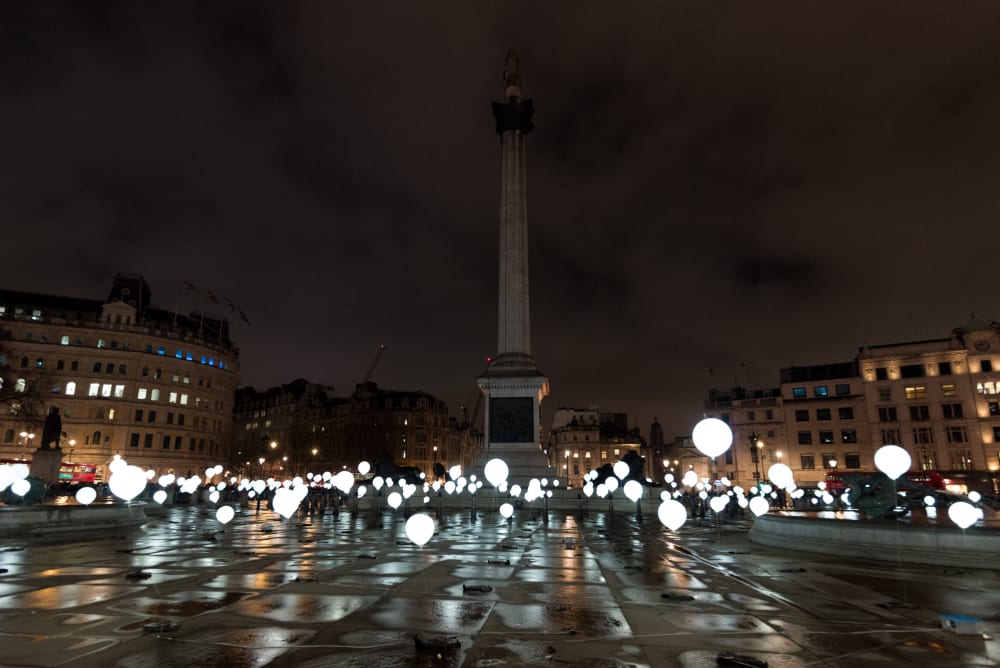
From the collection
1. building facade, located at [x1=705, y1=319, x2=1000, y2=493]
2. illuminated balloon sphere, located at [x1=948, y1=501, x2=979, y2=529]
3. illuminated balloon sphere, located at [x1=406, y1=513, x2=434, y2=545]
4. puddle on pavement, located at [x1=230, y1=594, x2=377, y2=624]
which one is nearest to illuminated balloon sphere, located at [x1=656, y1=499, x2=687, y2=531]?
illuminated balloon sphere, located at [x1=406, y1=513, x2=434, y2=545]

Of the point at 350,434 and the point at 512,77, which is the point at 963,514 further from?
the point at 350,434

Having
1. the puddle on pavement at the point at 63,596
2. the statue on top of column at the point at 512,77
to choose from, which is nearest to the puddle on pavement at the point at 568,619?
the puddle on pavement at the point at 63,596

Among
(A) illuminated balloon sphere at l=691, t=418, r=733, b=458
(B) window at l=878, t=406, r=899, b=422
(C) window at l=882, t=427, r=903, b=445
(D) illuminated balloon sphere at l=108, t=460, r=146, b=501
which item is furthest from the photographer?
(B) window at l=878, t=406, r=899, b=422

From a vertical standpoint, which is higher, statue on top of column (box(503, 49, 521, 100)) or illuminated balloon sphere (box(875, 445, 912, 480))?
statue on top of column (box(503, 49, 521, 100))

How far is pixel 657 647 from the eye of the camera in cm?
632

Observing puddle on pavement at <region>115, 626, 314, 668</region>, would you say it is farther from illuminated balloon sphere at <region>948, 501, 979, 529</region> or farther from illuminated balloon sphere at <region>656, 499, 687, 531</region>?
illuminated balloon sphere at <region>948, 501, 979, 529</region>

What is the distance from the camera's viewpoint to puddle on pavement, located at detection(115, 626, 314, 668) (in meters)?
5.67

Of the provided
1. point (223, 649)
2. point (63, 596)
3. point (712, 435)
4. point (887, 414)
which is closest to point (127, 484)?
point (63, 596)

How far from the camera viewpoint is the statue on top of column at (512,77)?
5444cm

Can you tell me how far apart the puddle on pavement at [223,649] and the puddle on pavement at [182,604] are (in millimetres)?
1301

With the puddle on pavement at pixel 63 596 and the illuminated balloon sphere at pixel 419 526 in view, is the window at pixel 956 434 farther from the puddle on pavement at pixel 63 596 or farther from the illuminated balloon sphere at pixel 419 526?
the puddle on pavement at pixel 63 596

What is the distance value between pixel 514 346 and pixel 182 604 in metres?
36.3

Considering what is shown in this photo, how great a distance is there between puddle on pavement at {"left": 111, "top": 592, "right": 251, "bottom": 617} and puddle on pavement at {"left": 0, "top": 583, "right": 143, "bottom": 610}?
2.27 ft

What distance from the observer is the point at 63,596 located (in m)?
8.81
